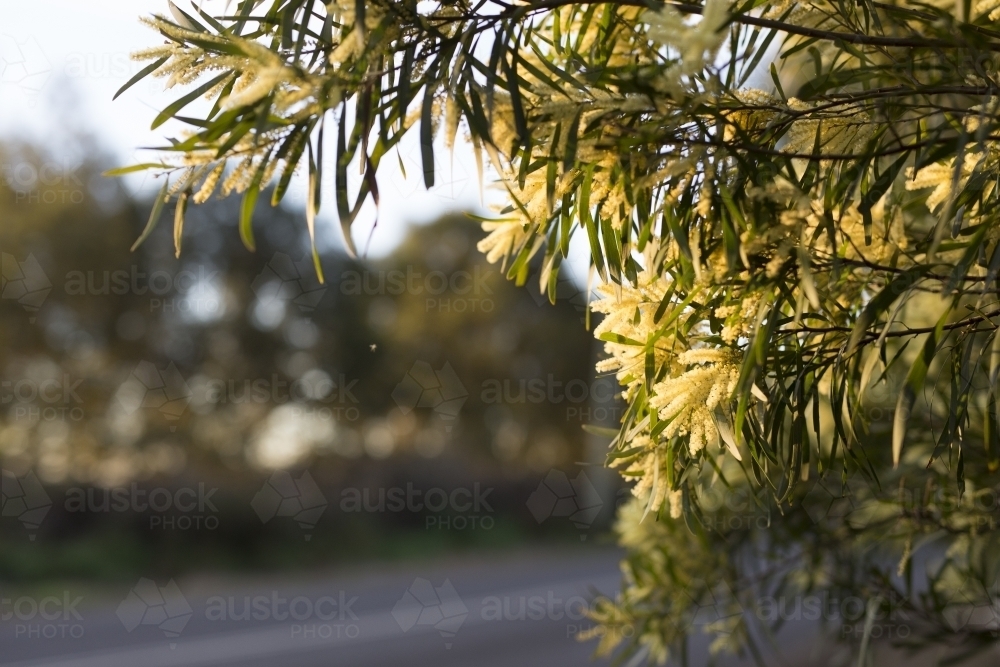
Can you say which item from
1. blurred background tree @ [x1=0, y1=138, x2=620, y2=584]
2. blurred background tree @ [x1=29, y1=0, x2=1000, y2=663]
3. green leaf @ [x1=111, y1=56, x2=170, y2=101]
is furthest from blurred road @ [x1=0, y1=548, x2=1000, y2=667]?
green leaf @ [x1=111, y1=56, x2=170, y2=101]

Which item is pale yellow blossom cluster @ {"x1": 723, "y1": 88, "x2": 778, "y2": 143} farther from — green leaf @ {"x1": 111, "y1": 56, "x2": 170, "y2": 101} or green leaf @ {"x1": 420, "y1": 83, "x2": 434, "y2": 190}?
green leaf @ {"x1": 111, "y1": 56, "x2": 170, "y2": 101}

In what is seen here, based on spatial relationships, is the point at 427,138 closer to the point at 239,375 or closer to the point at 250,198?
Answer: the point at 250,198

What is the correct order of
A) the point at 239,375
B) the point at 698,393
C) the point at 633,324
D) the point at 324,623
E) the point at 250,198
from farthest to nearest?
the point at 239,375
the point at 324,623
the point at 633,324
the point at 698,393
the point at 250,198

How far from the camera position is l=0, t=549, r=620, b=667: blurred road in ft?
25.4

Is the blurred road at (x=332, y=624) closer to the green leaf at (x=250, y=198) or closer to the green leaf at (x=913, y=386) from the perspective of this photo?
the green leaf at (x=913, y=386)

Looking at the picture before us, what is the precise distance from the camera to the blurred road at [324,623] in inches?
305

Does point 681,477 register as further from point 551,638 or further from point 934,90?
point 551,638

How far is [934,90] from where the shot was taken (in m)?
1.44

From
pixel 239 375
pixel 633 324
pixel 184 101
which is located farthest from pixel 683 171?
pixel 239 375

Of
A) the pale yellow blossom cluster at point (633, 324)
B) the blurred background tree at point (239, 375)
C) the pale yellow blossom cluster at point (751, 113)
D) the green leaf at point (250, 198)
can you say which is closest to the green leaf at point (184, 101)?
the green leaf at point (250, 198)

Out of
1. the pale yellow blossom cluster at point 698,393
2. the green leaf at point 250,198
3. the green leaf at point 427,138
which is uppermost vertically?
the green leaf at point 427,138

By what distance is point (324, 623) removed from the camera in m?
9.40

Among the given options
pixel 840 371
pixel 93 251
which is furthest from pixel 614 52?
pixel 93 251

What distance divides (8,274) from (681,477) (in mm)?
12045
